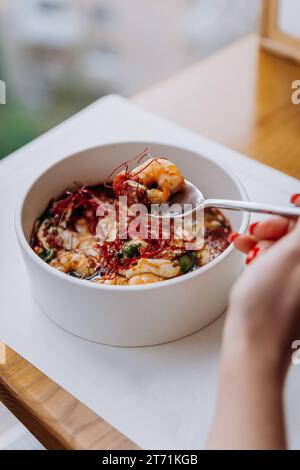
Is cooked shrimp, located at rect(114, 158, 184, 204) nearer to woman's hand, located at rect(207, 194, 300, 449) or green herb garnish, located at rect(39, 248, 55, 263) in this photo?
green herb garnish, located at rect(39, 248, 55, 263)

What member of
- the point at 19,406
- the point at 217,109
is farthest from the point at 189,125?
the point at 19,406

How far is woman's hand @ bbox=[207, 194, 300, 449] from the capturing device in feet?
1.75

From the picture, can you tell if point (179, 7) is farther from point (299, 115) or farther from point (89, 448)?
point (89, 448)

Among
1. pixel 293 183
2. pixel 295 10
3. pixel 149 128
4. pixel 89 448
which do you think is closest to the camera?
pixel 89 448

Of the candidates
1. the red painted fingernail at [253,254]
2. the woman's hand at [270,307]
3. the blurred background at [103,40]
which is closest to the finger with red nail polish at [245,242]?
the red painted fingernail at [253,254]

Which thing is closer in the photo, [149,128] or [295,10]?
[149,128]

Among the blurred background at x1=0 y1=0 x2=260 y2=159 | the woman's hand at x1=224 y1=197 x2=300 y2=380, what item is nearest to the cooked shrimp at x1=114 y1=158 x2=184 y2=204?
the woman's hand at x1=224 y1=197 x2=300 y2=380

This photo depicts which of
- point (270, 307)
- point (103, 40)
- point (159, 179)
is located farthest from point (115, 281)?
point (103, 40)

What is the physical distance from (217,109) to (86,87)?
4.36ft

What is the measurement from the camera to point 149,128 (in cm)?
115

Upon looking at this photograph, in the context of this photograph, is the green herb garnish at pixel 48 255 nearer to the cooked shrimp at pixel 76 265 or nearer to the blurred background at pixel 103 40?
the cooked shrimp at pixel 76 265

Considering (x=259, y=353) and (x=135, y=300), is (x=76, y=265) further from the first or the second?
(x=259, y=353)

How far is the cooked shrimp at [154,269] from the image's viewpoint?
817 millimetres

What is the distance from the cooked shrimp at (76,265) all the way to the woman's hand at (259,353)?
33 cm
